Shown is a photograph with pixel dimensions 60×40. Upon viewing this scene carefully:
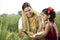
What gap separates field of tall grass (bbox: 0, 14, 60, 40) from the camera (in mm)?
2107

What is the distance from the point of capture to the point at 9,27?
2.15 meters

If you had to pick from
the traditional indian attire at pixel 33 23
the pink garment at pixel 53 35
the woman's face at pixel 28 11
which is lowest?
the pink garment at pixel 53 35

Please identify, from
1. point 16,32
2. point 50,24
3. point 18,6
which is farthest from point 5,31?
point 50,24

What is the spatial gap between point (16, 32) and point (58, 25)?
1.35 feet

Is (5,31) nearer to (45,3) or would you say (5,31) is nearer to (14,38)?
(14,38)

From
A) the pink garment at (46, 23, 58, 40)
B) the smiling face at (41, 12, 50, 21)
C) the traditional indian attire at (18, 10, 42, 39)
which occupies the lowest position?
the pink garment at (46, 23, 58, 40)

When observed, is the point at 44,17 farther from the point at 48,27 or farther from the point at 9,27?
the point at 9,27

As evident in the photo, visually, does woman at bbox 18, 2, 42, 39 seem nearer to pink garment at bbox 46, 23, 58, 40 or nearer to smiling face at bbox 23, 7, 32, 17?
smiling face at bbox 23, 7, 32, 17

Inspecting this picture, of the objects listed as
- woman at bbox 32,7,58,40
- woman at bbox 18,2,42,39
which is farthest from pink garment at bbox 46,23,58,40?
woman at bbox 18,2,42,39

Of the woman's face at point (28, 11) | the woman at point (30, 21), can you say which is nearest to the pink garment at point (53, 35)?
the woman at point (30, 21)

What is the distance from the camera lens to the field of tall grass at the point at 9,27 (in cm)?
211

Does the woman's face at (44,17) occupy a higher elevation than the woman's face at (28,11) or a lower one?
lower

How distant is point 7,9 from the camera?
220cm

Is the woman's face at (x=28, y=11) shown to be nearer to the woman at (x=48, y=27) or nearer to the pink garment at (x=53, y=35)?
the woman at (x=48, y=27)
